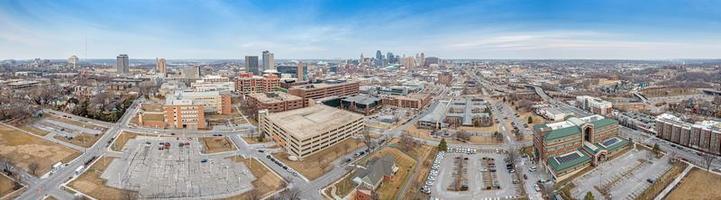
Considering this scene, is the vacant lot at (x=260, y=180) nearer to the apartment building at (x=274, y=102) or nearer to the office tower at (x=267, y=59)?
the apartment building at (x=274, y=102)

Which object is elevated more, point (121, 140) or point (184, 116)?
point (184, 116)

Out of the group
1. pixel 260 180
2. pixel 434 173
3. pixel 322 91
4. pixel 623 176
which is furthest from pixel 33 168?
pixel 623 176

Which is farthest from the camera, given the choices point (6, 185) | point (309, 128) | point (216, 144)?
point (216, 144)

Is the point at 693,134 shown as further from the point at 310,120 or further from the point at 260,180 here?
the point at 260,180

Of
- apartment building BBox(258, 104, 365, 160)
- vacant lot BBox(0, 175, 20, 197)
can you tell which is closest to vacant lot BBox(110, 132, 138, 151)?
vacant lot BBox(0, 175, 20, 197)

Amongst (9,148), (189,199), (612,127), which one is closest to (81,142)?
(9,148)

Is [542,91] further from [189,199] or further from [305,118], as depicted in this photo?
[189,199]

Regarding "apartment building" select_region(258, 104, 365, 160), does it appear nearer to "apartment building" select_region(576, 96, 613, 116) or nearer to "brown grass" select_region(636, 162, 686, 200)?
"brown grass" select_region(636, 162, 686, 200)
